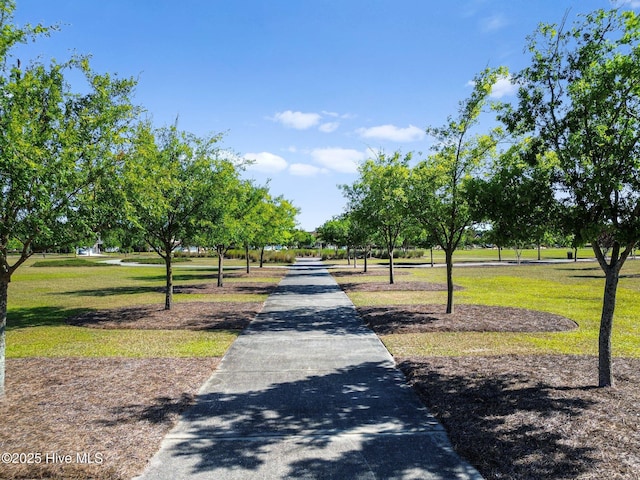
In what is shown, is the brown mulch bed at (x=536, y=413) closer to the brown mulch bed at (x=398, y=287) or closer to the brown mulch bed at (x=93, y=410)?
the brown mulch bed at (x=93, y=410)

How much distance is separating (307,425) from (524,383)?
3.68 m

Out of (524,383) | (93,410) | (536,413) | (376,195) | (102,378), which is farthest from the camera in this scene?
(376,195)

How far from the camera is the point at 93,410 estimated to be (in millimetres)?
5469

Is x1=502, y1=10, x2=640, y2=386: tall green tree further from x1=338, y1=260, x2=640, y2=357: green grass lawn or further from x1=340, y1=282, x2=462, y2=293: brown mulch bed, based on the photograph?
x1=340, y1=282, x2=462, y2=293: brown mulch bed

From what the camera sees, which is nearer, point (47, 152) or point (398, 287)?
A: point (47, 152)

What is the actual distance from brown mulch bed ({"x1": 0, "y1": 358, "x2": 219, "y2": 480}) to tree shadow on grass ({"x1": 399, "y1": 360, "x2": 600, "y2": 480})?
3.56m

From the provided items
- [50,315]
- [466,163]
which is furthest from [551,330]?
[50,315]

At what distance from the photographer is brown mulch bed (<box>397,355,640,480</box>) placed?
13.4ft

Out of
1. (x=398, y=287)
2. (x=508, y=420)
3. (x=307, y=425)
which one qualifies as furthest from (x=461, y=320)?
(x=398, y=287)

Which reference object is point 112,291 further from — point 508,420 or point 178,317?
point 508,420

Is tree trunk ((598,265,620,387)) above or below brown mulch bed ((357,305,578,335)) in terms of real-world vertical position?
above

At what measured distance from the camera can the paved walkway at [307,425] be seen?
4.10 meters

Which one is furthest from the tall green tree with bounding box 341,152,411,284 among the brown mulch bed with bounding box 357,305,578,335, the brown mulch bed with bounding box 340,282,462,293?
the brown mulch bed with bounding box 357,305,578,335

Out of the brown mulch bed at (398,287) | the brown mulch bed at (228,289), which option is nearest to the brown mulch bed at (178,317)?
the brown mulch bed at (228,289)
